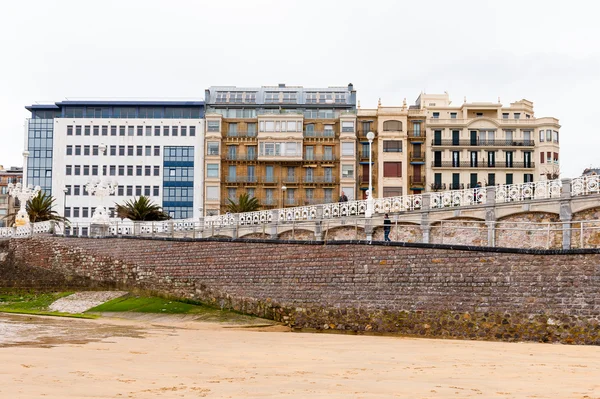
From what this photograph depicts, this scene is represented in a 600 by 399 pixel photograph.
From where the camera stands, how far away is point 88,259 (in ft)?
155

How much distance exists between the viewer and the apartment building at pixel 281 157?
85.4m

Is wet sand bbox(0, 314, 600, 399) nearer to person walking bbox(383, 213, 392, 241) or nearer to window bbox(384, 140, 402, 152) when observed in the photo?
person walking bbox(383, 213, 392, 241)

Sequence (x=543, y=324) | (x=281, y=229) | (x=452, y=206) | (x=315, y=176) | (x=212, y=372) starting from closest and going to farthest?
(x=212, y=372) → (x=543, y=324) → (x=452, y=206) → (x=281, y=229) → (x=315, y=176)

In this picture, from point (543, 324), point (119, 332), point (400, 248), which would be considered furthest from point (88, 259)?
point (543, 324)

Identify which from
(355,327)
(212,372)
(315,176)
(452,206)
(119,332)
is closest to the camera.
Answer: (212,372)

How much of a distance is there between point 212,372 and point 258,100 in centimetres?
7347

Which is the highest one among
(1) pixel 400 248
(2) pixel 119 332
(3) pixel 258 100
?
(3) pixel 258 100

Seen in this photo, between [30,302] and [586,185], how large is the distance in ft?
99.3

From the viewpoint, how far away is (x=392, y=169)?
84.5 metres

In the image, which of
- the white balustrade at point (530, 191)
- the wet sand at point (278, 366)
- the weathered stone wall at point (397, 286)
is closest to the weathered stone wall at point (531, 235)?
the white balustrade at point (530, 191)

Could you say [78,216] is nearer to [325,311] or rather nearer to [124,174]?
[124,174]

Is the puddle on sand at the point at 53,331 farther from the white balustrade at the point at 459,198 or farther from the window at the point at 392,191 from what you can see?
the window at the point at 392,191

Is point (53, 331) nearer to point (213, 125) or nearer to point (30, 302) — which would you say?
point (30, 302)

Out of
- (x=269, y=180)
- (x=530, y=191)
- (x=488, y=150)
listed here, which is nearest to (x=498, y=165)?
(x=488, y=150)
